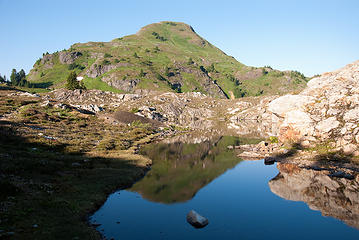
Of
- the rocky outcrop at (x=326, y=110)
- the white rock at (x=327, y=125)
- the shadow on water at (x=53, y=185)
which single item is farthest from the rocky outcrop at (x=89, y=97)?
the white rock at (x=327, y=125)

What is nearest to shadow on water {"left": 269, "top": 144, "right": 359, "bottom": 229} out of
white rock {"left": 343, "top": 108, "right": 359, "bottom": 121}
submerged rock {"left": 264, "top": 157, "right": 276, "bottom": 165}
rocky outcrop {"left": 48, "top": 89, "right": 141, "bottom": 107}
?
submerged rock {"left": 264, "top": 157, "right": 276, "bottom": 165}

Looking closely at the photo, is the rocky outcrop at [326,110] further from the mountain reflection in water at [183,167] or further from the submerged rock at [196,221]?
the submerged rock at [196,221]

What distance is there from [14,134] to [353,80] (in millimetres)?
84938

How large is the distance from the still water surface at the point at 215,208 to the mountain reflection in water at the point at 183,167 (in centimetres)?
18

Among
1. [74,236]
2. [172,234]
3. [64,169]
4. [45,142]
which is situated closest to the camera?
[74,236]

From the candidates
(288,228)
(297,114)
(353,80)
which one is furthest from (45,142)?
(353,80)

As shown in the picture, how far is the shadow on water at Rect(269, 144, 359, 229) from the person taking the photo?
101 feet

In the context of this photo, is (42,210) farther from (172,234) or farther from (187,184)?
(187,184)

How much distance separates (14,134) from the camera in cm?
5872

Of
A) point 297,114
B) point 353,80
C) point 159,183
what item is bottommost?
point 159,183

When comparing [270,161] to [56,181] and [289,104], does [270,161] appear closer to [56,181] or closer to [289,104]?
[289,104]

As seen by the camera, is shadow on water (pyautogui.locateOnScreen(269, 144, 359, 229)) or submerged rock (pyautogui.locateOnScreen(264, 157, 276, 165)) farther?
submerged rock (pyautogui.locateOnScreen(264, 157, 276, 165))

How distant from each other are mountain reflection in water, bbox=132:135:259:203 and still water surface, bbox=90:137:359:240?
0.18 m

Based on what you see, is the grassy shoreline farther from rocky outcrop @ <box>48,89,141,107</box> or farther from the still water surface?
rocky outcrop @ <box>48,89,141,107</box>
